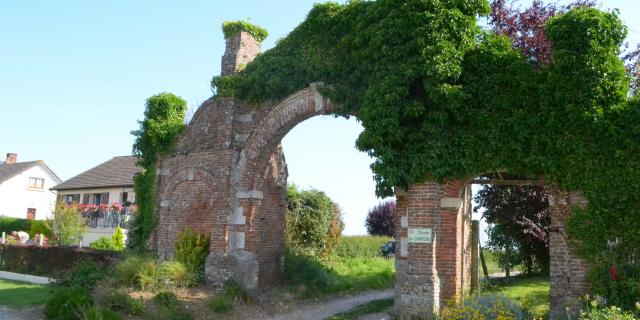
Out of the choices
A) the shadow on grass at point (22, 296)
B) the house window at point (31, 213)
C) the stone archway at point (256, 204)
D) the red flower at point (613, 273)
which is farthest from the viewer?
the house window at point (31, 213)

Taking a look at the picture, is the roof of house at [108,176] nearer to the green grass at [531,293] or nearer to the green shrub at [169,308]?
the green shrub at [169,308]

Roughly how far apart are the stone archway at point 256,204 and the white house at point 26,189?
32.6 m

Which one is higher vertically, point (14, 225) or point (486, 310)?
point (14, 225)

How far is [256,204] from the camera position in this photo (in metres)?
13.6

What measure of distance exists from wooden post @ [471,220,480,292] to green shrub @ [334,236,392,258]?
924 centimetres

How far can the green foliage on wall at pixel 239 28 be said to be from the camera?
47.0 feet

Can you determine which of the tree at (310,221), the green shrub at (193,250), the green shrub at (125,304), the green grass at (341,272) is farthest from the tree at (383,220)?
the green shrub at (125,304)

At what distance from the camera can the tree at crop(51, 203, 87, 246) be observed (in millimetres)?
22750

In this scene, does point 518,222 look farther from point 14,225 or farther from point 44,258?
point 14,225

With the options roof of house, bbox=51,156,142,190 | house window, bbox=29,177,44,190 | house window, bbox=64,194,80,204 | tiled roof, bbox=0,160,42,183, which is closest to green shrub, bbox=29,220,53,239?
roof of house, bbox=51,156,142,190

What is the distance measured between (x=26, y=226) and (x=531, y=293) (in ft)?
99.8

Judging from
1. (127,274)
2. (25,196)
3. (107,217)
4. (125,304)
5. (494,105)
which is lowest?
(125,304)

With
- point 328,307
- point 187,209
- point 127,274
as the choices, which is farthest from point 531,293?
point 127,274

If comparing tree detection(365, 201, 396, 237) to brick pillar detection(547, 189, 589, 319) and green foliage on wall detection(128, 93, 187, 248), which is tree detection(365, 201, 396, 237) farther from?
brick pillar detection(547, 189, 589, 319)
